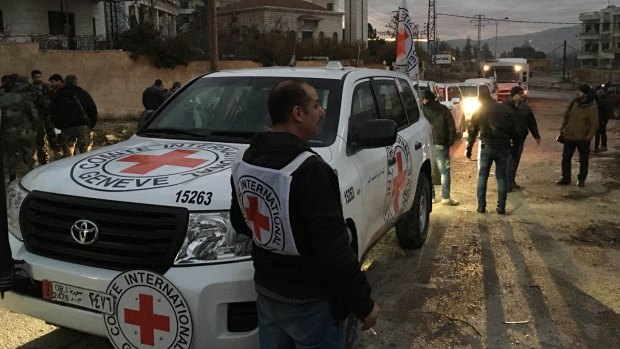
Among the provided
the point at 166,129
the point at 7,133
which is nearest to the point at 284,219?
the point at 166,129

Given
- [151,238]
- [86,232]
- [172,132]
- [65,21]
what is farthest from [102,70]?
[151,238]

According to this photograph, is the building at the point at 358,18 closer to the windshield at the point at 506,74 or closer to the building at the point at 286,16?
the building at the point at 286,16

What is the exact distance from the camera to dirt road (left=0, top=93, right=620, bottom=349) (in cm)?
392

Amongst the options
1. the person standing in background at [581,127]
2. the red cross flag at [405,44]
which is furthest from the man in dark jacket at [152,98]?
the person standing in background at [581,127]

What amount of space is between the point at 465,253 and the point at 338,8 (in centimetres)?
7458

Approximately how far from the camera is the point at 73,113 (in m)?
8.77

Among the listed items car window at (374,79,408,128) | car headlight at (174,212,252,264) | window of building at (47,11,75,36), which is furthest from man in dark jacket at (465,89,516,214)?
window of building at (47,11,75,36)

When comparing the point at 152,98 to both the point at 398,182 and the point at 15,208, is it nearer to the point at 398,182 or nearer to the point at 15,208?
the point at 398,182

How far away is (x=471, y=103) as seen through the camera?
1875cm

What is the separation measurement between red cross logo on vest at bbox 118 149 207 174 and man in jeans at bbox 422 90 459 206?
5.06m

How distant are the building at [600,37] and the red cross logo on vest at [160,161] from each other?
323ft

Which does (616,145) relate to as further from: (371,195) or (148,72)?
(148,72)

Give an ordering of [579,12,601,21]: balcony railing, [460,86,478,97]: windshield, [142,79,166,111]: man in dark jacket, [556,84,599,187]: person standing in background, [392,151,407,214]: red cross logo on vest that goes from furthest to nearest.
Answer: [579,12,601,21]: balcony railing → [460,86,478,97]: windshield → [142,79,166,111]: man in dark jacket → [556,84,599,187]: person standing in background → [392,151,407,214]: red cross logo on vest

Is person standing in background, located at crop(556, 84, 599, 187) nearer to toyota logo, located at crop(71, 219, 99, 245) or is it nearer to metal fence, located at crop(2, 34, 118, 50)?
toyota logo, located at crop(71, 219, 99, 245)
